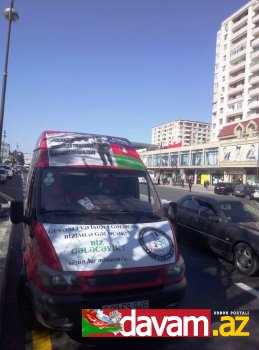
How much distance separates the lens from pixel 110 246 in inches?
144

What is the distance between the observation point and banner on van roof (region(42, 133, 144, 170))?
15.7ft

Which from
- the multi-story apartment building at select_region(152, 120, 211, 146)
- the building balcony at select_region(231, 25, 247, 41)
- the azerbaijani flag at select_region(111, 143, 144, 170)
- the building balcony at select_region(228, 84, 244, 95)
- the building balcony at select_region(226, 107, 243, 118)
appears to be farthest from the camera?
the multi-story apartment building at select_region(152, 120, 211, 146)

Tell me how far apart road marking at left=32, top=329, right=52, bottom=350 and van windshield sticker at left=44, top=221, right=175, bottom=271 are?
99 centimetres

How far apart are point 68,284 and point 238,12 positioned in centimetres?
8697

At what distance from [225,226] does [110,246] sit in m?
4.06

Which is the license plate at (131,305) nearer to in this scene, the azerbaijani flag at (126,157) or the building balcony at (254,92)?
the azerbaijani flag at (126,157)

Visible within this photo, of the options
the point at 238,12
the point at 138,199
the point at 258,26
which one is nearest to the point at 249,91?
the point at 258,26

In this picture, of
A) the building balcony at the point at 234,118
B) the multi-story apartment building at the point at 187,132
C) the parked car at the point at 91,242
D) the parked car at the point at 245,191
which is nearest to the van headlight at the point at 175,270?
the parked car at the point at 91,242

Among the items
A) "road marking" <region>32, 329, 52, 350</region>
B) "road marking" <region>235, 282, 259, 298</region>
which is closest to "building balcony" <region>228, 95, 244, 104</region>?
"road marking" <region>235, 282, 259, 298</region>

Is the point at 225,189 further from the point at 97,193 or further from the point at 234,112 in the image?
the point at 234,112

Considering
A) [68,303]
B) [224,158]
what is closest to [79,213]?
[68,303]

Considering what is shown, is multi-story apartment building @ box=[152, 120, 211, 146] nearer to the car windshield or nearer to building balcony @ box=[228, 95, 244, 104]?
building balcony @ box=[228, 95, 244, 104]

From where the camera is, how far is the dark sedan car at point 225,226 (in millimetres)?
6312

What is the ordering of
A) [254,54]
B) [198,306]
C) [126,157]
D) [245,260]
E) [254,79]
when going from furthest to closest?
[254,54] → [254,79] → [245,260] → [126,157] → [198,306]
